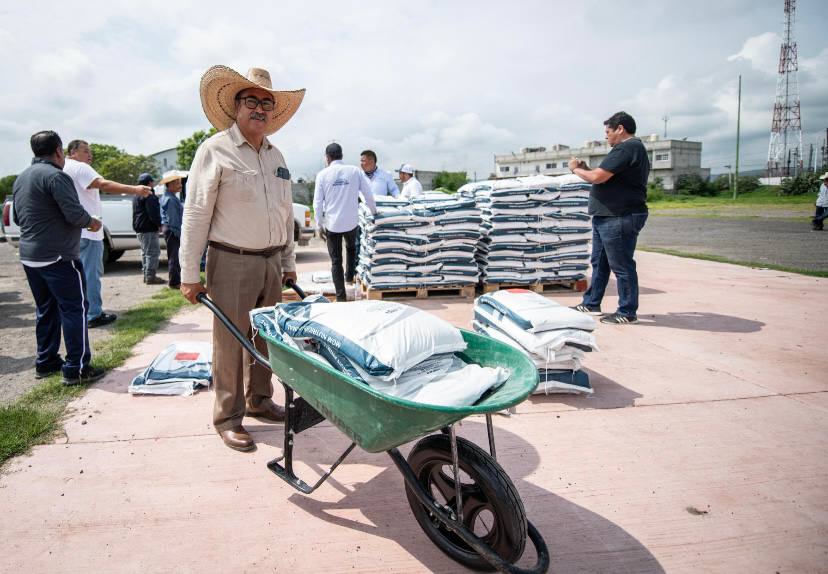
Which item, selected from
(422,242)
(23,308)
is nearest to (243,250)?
(422,242)

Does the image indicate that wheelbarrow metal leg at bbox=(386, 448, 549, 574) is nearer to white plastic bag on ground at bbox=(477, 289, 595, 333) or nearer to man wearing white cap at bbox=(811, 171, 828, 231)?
white plastic bag on ground at bbox=(477, 289, 595, 333)

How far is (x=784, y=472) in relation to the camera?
2660mm

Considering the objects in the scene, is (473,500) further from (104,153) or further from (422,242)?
(104,153)

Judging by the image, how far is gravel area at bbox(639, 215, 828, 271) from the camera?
10.1 metres

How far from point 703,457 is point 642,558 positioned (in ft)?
3.39

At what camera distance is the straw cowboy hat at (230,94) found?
9.54 feet

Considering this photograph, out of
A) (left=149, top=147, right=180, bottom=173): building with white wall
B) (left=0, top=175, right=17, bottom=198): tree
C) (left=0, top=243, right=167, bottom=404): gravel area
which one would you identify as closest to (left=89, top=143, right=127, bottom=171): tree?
(left=0, top=175, right=17, bottom=198): tree

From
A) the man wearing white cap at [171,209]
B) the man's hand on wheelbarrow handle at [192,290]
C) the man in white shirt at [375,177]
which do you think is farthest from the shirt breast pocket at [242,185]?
the man wearing white cap at [171,209]

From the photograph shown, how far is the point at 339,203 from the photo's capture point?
21.4 ft

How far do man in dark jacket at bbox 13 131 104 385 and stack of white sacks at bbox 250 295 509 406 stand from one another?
8.09 feet

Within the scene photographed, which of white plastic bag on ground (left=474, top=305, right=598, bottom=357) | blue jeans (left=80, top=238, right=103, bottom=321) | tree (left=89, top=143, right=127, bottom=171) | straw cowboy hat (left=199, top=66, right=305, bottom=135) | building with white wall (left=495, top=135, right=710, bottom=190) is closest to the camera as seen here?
straw cowboy hat (left=199, top=66, right=305, bottom=135)

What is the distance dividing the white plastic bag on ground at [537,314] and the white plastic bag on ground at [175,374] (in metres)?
2.38

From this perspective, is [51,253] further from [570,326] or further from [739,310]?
[739,310]

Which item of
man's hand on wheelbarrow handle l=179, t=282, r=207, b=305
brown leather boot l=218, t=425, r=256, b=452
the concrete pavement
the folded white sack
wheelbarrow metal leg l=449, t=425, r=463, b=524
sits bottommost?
the concrete pavement
